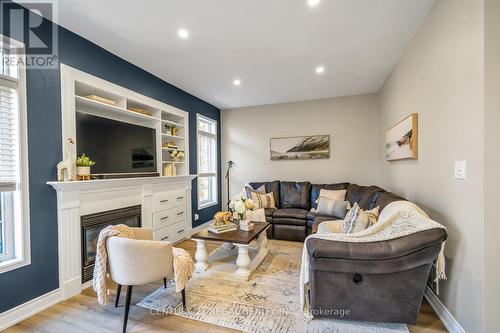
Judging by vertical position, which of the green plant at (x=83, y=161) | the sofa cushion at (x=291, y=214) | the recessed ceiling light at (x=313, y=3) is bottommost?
the sofa cushion at (x=291, y=214)

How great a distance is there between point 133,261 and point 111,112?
2122mm

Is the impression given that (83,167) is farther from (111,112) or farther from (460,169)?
(460,169)

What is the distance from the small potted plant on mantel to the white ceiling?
134 centimetres

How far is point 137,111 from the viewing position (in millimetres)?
3234

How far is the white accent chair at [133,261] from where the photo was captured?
177cm

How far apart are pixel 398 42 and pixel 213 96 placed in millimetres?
3144

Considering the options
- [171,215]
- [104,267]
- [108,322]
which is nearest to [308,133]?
[171,215]

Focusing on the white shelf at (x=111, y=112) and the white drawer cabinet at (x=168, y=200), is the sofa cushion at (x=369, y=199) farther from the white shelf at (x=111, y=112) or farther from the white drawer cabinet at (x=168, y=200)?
the white shelf at (x=111, y=112)

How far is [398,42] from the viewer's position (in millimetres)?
2631

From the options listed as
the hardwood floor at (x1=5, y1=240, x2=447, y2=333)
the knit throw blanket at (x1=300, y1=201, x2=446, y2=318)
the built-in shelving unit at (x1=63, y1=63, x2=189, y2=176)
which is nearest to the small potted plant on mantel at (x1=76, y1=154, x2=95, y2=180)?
the built-in shelving unit at (x1=63, y1=63, x2=189, y2=176)

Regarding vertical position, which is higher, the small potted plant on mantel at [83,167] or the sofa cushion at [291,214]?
the small potted plant on mantel at [83,167]

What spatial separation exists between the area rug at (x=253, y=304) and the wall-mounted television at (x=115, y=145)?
160 centimetres

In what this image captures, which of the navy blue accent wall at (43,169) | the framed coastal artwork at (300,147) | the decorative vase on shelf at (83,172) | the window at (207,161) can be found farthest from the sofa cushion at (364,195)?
the navy blue accent wall at (43,169)

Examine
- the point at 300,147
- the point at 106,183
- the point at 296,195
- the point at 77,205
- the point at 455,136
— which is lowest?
the point at 296,195
